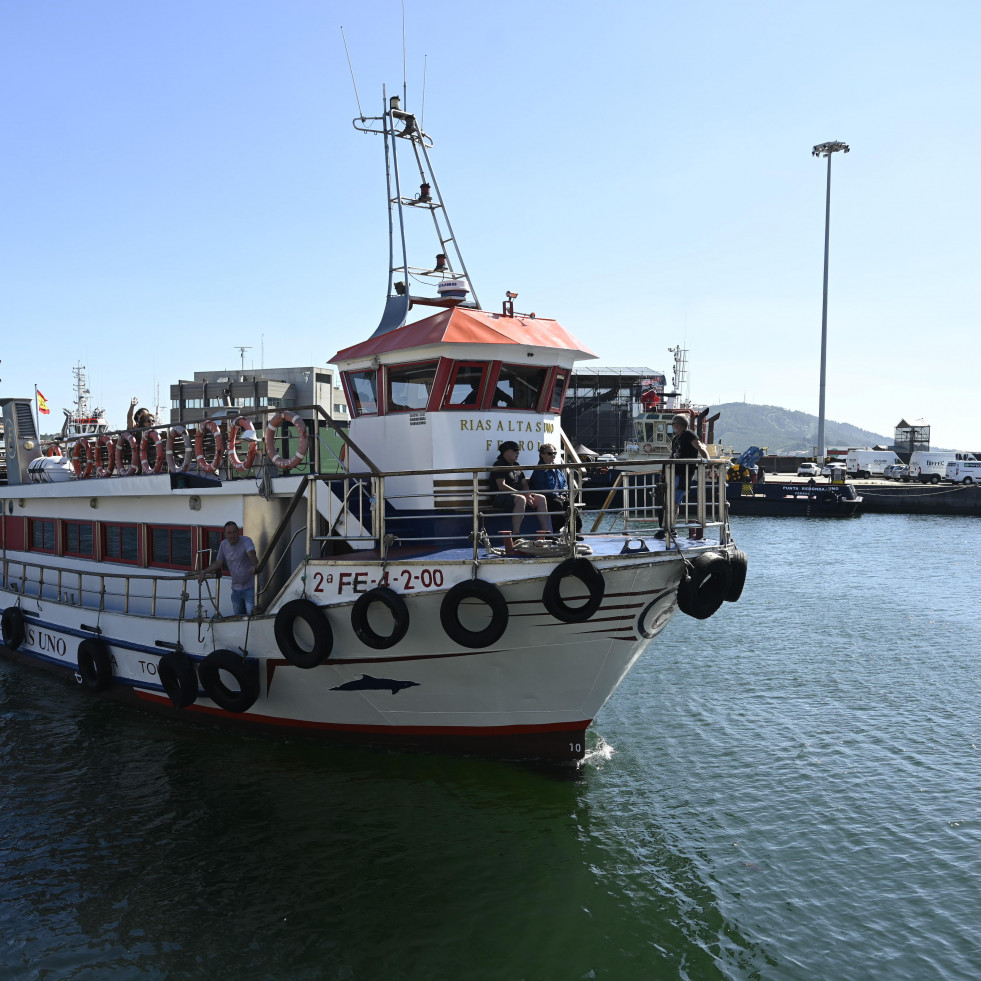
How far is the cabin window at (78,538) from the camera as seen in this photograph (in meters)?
15.0

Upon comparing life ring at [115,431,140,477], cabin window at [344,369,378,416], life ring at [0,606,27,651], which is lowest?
life ring at [0,606,27,651]

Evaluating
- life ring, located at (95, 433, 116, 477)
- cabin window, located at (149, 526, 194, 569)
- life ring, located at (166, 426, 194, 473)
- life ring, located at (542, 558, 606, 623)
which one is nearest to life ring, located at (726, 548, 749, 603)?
life ring, located at (542, 558, 606, 623)

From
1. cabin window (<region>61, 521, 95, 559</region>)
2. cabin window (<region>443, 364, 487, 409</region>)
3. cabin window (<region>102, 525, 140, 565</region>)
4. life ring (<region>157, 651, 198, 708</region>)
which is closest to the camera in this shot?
cabin window (<region>443, 364, 487, 409</region>)

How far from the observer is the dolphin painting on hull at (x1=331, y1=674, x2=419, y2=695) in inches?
394

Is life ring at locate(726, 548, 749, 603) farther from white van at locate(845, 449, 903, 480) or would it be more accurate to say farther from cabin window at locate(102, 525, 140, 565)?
white van at locate(845, 449, 903, 480)

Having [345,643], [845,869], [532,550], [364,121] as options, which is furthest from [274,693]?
[364,121]

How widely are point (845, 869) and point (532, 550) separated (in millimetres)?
4943

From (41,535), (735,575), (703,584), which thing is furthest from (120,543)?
(735,575)

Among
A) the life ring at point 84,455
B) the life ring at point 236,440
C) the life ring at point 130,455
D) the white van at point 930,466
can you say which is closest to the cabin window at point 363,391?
the life ring at point 236,440

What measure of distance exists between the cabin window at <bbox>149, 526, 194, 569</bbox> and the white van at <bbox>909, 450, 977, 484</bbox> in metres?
65.0

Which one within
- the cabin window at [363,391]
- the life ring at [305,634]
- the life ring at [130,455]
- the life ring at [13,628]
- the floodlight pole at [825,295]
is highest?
the floodlight pole at [825,295]

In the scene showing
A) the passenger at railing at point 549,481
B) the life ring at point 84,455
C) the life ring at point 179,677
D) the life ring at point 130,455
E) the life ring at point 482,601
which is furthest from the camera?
the life ring at point 84,455

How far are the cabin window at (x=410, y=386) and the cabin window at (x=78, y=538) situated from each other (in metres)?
7.14

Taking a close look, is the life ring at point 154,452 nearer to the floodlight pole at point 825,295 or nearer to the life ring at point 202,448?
the life ring at point 202,448
